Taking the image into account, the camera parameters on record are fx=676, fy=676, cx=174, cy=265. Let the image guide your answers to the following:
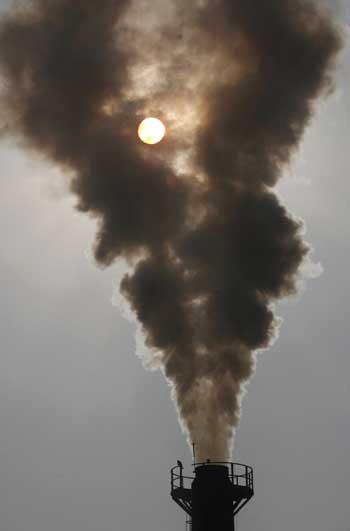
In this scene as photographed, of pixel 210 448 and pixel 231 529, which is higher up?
pixel 210 448

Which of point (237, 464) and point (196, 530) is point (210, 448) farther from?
point (196, 530)

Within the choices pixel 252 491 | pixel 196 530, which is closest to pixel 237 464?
pixel 252 491

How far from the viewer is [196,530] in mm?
20828

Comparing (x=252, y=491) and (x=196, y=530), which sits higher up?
(x=252, y=491)

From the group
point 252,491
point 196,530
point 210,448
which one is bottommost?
point 196,530

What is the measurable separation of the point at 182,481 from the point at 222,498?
8.52 ft

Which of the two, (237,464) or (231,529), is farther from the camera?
(237,464)

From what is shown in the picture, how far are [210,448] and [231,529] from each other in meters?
3.04

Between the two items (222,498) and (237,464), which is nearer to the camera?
(222,498)

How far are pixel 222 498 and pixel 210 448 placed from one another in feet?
8.31

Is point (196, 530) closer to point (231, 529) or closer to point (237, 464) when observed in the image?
point (231, 529)

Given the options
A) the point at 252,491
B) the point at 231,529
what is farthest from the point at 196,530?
the point at 252,491

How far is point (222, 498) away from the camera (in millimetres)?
21094

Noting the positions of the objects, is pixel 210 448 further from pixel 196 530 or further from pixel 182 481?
pixel 196 530
